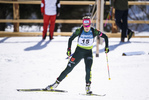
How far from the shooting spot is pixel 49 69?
5812 mm

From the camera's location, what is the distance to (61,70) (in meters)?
5.75

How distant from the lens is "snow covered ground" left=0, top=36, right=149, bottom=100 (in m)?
4.26

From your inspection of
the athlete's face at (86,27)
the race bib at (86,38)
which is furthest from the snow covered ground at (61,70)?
the athlete's face at (86,27)

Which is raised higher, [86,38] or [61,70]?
[86,38]

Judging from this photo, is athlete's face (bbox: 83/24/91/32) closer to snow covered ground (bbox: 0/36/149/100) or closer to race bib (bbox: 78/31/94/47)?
race bib (bbox: 78/31/94/47)

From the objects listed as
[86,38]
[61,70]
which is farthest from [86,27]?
[61,70]

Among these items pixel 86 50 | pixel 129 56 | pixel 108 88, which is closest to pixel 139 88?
pixel 108 88

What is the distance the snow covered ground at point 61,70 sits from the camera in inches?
168

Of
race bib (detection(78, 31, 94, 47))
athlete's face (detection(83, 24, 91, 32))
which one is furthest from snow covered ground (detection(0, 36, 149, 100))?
athlete's face (detection(83, 24, 91, 32))

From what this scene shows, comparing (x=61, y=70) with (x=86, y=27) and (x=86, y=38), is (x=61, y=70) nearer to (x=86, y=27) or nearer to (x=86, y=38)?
(x=86, y=38)

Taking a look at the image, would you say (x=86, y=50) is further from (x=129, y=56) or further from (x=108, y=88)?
(x=129, y=56)

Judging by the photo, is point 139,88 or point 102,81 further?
point 102,81

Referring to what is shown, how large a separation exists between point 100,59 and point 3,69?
2.62 metres

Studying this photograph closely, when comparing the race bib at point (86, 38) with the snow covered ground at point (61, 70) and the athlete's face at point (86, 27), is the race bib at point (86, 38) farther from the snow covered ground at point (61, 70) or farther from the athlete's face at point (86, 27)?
the snow covered ground at point (61, 70)
